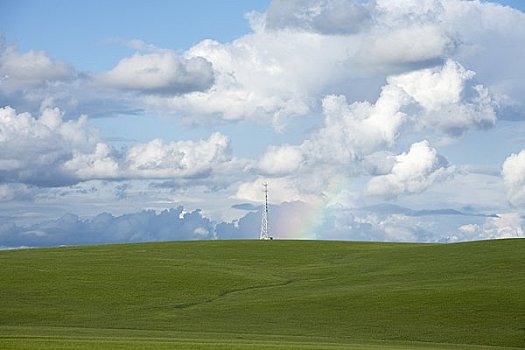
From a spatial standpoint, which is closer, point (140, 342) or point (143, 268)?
point (140, 342)

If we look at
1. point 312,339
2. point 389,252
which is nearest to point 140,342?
point 312,339

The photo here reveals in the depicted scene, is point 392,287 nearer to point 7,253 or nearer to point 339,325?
point 339,325

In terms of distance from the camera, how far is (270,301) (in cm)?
4800

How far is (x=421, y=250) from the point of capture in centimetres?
7581

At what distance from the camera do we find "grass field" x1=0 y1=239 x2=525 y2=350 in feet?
116

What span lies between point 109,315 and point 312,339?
13.4m

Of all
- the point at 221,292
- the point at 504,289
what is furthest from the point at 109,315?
the point at 504,289

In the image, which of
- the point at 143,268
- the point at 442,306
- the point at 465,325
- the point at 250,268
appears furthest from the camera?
the point at 250,268

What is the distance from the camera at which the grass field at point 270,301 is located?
3547cm

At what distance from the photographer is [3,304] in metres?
47.3

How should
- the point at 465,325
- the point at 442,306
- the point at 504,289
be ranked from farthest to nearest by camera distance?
the point at 504,289 < the point at 442,306 < the point at 465,325

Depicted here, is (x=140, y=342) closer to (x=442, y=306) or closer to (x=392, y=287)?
(x=442, y=306)

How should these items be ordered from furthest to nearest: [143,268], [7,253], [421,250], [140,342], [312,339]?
[7,253] < [421,250] < [143,268] < [312,339] < [140,342]

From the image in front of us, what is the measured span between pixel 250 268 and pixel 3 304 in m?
22.6
